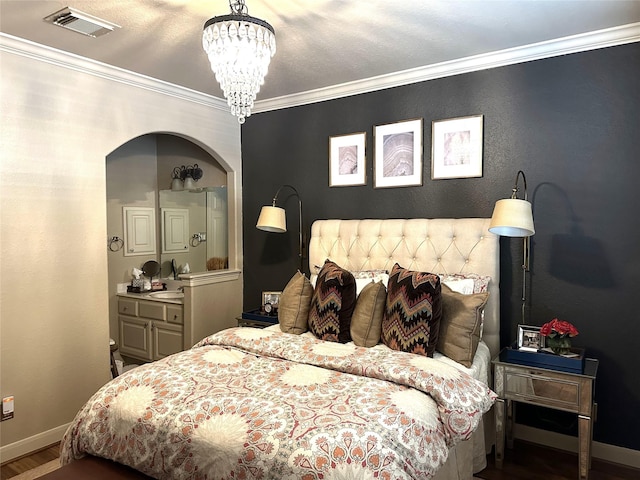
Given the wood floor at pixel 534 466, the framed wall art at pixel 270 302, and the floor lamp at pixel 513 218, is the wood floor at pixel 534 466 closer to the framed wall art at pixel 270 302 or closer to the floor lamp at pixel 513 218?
the floor lamp at pixel 513 218

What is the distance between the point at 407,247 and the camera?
11.2ft

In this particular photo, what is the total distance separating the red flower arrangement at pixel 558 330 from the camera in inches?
104

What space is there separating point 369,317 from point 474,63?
1959mm

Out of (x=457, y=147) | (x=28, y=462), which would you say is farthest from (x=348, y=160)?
(x=28, y=462)

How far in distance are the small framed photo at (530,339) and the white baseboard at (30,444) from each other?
314 centimetres

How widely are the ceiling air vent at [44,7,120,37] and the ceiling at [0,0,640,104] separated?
0.04 metres

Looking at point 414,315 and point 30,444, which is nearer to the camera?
point 414,315

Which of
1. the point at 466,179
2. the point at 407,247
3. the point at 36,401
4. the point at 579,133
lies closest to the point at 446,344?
the point at 407,247

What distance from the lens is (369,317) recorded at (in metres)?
2.70

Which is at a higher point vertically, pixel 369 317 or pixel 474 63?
pixel 474 63

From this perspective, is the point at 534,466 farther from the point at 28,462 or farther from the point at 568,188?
the point at 28,462

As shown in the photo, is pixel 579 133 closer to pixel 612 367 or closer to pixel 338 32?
pixel 612 367

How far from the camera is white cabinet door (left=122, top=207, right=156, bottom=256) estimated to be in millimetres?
4828

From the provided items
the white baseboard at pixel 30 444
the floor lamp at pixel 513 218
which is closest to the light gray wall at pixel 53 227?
the white baseboard at pixel 30 444
